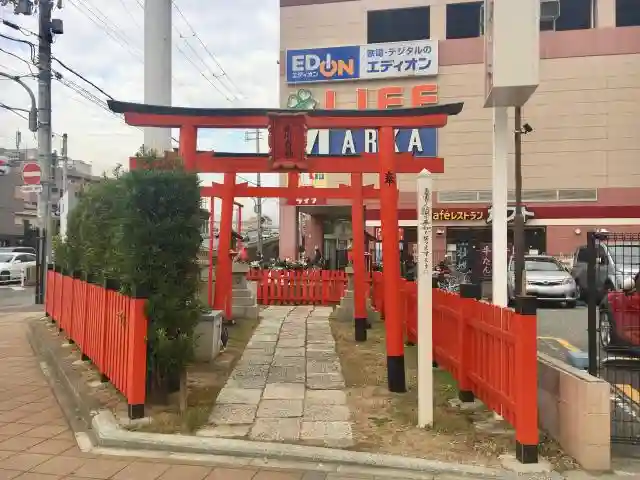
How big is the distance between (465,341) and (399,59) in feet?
76.2

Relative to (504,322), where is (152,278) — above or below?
above

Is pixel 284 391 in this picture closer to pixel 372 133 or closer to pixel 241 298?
pixel 241 298

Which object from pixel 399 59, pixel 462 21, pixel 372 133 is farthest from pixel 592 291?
pixel 462 21

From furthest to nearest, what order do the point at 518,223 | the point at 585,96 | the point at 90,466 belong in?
the point at 585,96
the point at 518,223
the point at 90,466

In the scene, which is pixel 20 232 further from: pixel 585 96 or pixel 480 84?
pixel 585 96

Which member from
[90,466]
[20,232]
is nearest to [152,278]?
[90,466]

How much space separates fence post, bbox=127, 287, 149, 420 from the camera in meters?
5.36

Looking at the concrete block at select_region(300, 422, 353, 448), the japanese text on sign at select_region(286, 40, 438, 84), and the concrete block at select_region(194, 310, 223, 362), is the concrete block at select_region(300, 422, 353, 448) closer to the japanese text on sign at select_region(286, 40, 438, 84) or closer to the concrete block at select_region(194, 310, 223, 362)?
the concrete block at select_region(194, 310, 223, 362)

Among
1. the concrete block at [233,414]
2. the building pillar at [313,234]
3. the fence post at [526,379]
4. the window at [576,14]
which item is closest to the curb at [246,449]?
the fence post at [526,379]

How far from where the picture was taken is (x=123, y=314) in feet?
18.8

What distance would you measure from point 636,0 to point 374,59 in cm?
1196

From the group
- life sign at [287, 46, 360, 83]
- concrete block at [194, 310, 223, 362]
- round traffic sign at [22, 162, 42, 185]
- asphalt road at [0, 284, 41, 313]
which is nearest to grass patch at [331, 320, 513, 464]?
concrete block at [194, 310, 223, 362]

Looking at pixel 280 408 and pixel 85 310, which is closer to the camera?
pixel 280 408

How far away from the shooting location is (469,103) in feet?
87.7
